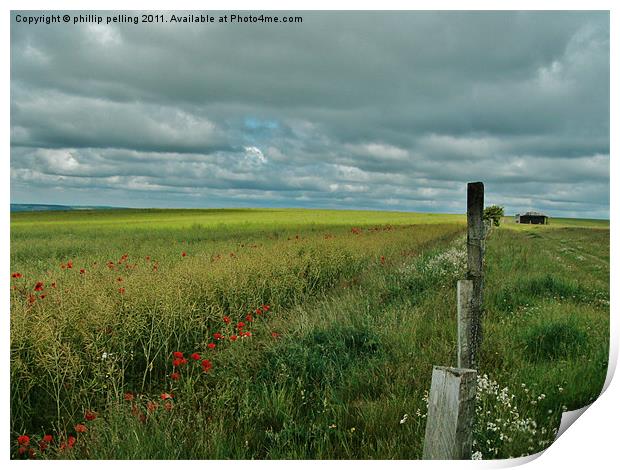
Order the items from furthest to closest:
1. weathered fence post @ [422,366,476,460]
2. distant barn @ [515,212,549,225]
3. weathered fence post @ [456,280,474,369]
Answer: distant barn @ [515,212,549,225] < weathered fence post @ [456,280,474,369] < weathered fence post @ [422,366,476,460]

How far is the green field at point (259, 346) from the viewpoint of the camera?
302 centimetres

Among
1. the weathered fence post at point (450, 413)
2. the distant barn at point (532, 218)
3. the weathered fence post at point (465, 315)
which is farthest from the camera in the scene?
the distant barn at point (532, 218)

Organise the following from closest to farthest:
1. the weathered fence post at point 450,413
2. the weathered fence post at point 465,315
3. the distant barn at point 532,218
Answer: the weathered fence post at point 450,413, the weathered fence post at point 465,315, the distant barn at point 532,218

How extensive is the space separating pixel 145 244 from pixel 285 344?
2.61 metres

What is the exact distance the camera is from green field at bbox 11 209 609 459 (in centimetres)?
302

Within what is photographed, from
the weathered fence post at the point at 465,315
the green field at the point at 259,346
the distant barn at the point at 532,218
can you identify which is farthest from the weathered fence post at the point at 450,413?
the distant barn at the point at 532,218

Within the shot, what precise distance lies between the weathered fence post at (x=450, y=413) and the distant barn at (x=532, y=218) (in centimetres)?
213

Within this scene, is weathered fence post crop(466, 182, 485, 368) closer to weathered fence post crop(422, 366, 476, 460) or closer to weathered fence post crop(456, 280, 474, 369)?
weathered fence post crop(456, 280, 474, 369)

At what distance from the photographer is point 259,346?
164 inches

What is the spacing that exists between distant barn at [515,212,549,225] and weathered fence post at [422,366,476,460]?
2125 mm

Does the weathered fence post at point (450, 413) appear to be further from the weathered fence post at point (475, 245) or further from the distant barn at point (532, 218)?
the distant barn at point (532, 218)

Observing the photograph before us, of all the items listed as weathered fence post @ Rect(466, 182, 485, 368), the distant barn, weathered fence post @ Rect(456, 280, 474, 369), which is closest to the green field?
the distant barn

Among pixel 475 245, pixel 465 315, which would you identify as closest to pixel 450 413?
pixel 465 315
